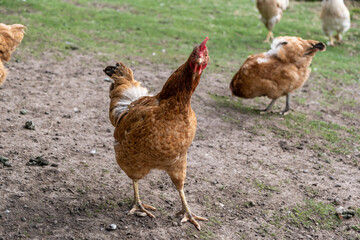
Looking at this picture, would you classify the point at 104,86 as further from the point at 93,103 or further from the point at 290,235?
the point at 290,235

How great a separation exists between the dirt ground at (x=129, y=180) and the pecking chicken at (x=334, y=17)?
4.65 metres

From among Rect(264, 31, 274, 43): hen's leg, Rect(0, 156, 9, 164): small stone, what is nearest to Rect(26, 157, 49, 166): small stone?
Rect(0, 156, 9, 164): small stone

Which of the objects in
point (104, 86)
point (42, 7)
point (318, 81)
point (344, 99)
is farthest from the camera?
point (42, 7)

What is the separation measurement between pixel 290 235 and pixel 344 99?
15.0 ft

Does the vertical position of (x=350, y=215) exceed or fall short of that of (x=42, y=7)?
it falls short

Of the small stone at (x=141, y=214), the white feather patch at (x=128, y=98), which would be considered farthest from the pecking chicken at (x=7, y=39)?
the small stone at (x=141, y=214)

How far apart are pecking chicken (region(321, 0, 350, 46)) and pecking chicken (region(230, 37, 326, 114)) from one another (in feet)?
15.1

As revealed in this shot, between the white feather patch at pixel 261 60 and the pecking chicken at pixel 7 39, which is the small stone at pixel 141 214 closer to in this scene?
the pecking chicken at pixel 7 39

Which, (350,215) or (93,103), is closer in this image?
(350,215)

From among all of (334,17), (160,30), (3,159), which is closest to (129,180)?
(3,159)

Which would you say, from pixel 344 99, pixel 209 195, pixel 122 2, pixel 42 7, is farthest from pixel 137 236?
pixel 122 2

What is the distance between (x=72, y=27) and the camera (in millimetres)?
9820

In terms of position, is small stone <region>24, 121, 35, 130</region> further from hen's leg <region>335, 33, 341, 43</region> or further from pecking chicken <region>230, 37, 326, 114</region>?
hen's leg <region>335, 33, 341, 43</region>

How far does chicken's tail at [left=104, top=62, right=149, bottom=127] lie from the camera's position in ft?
14.1
